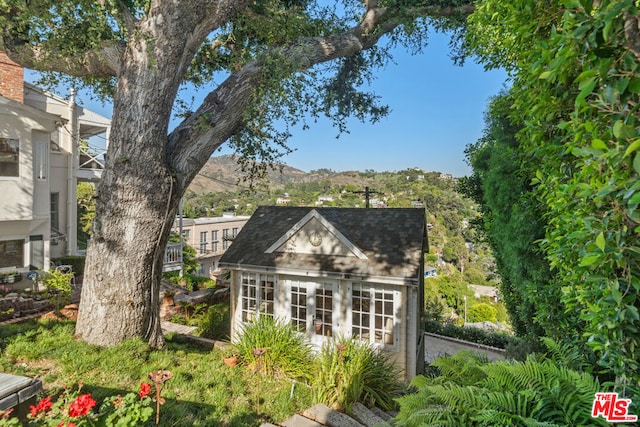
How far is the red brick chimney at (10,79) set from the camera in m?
11.2

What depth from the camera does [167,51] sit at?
17.1 feet

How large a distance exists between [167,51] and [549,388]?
6218 millimetres

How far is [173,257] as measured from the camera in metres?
16.0

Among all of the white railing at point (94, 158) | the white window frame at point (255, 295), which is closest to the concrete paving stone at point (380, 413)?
the white window frame at point (255, 295)

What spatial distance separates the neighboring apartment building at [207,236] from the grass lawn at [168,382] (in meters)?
23.8

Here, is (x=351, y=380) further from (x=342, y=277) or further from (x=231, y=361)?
(x=342, y=277)

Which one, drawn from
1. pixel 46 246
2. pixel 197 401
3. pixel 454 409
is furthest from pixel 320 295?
pixel 46 246

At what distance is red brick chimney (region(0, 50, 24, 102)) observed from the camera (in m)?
11.2

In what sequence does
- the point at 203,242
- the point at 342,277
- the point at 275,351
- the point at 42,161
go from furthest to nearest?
the point at 203,242
the point at 42,161
the point at 342,277
the point at 275,351

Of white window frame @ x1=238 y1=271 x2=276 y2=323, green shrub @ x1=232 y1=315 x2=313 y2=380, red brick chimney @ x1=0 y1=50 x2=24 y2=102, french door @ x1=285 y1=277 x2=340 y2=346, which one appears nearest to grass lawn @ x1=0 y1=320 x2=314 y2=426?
green shrub @ x1=232 y1=315 x2=313 y2=380

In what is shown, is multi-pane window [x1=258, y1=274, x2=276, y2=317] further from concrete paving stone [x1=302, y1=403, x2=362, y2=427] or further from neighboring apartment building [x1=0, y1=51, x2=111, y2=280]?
neighboring apartment building [x1=0, y1=51, x2=111, y2=280]

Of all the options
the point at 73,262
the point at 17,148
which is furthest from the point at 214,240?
the point at 17,148

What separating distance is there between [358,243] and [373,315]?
184cm

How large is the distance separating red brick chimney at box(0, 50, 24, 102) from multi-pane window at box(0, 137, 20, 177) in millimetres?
Result: 2791
